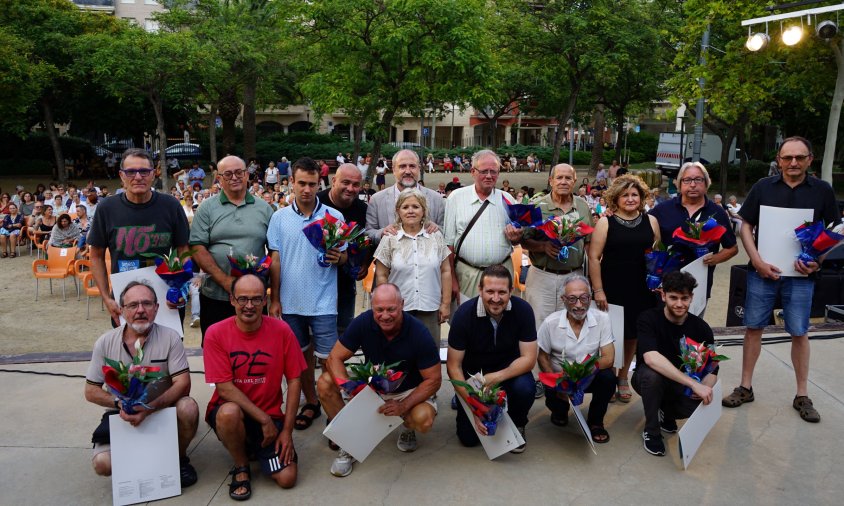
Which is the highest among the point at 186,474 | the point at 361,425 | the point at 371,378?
the point at 371,378

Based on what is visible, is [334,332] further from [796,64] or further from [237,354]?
[796,64]

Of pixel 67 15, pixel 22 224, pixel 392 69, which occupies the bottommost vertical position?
pixel 22 224

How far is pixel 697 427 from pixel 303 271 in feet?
8.45

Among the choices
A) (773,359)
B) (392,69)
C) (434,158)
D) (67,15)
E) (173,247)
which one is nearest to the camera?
(173,247)

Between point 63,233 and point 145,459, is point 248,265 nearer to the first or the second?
point 145,459

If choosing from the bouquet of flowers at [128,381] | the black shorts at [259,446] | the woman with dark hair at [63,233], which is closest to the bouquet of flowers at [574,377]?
the black shorts at [259,446]

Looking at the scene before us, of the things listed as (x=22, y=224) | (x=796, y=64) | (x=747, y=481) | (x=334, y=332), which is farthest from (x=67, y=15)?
(x=747, y=481)

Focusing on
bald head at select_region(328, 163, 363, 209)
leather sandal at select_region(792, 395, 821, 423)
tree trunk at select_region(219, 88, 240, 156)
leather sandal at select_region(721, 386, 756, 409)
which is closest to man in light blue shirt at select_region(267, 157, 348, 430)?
bald head at select_region(328, 163, 363, 209)

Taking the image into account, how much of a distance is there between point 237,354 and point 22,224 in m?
13.2

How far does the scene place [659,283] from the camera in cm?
451

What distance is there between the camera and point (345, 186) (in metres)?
4.82

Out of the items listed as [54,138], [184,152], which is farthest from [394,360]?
[184,152]

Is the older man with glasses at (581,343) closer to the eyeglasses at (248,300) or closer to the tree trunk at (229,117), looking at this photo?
the eyeglasses at (248,300)

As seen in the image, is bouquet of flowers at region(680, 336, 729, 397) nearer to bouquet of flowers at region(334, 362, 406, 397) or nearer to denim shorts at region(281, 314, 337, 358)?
bouquet of flowers at region(334, 362, 406, 397)
